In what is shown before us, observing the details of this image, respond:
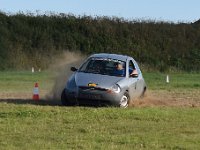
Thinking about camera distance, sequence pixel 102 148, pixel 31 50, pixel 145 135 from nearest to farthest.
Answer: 1. pixel 102 148
2. pixel 145 135
3. pixel 31 50

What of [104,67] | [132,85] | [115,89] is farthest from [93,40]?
[115,89]

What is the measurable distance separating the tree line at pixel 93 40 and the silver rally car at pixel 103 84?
33.6 metres

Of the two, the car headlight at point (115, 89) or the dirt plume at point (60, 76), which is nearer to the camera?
the car headlight at point (115, 89)

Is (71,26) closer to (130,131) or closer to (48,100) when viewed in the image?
(48,100)

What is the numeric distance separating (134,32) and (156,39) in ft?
7.24

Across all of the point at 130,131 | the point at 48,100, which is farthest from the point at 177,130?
the point at 48,100

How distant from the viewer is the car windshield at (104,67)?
17891mm

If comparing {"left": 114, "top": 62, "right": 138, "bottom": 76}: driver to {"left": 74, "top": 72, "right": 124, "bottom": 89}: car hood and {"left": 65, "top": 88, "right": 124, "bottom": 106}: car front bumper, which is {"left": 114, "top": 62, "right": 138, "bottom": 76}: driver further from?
{"left": 65, "top": 88, "right": 124, "bottom": 106}: car front bumper

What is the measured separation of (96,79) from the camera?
17062mm

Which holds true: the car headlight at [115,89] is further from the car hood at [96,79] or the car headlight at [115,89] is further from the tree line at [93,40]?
the tree line at [93,40]

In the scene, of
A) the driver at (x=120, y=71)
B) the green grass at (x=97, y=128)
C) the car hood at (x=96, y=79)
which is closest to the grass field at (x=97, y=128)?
the green grass at (x=97, y=128)

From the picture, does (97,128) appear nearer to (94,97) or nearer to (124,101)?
(94,97)

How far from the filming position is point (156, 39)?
59469 mm

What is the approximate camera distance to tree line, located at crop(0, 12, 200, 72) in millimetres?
53900
